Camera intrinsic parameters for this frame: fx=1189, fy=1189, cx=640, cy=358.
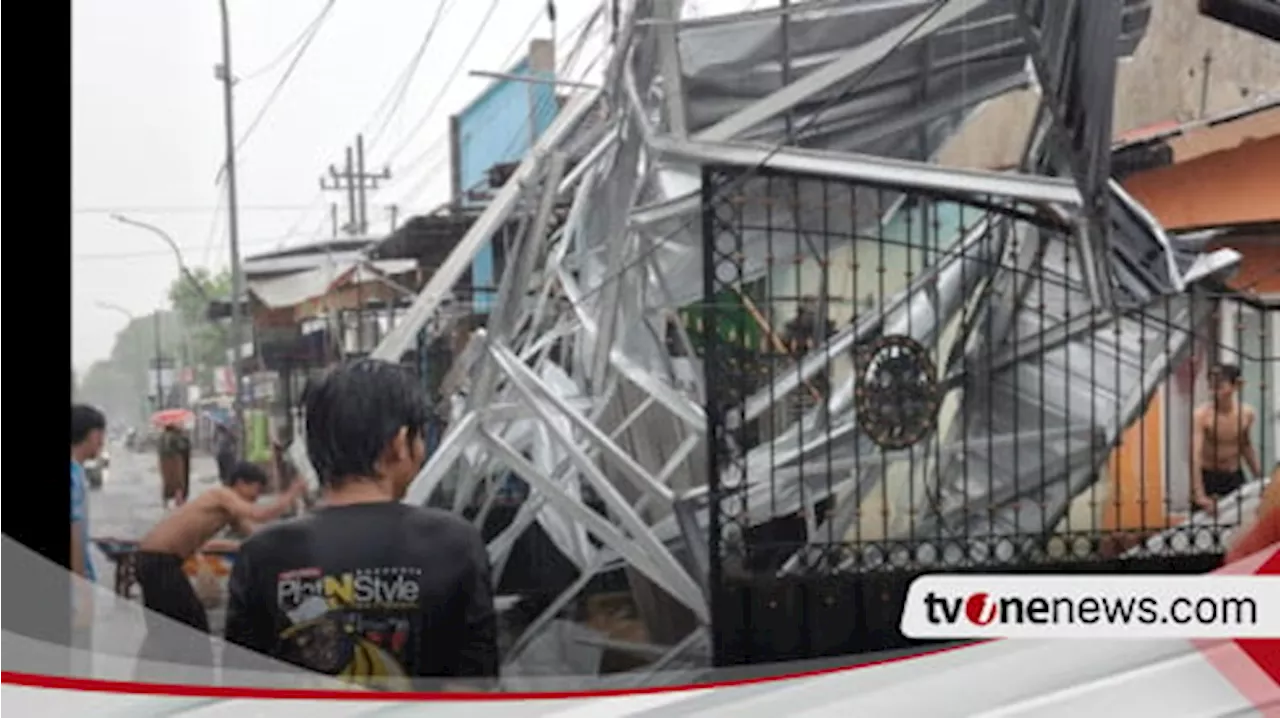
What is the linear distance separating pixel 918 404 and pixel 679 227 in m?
0.50

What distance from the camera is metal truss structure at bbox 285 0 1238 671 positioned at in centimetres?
188

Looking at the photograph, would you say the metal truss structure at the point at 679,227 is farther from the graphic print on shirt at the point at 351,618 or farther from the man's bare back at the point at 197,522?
the man's bare back at the point at 197,522

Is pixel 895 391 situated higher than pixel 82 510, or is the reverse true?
pixel 895 391

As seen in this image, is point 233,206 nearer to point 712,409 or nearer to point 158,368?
point 158,368

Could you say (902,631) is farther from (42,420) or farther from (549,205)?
(42,420)

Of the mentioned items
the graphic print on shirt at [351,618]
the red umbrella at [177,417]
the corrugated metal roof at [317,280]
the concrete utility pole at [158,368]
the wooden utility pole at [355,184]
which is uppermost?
the wooden utility pole at [355,184]

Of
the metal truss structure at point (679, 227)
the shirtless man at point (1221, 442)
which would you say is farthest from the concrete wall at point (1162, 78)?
the shirtless man at point (1221, 442)

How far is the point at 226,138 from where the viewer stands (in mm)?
1762

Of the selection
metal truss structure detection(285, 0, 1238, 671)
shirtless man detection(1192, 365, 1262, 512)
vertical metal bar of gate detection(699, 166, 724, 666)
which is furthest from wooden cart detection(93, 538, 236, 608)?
shirtless man detection(1192, 365, 1262, 512)

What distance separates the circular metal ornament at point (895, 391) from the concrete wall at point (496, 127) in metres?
0.62

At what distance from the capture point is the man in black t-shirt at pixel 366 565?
5.80 feet

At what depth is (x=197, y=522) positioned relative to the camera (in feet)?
5.74

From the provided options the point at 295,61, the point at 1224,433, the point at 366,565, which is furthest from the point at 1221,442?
the point at 295,61

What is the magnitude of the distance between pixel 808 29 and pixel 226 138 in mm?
913
